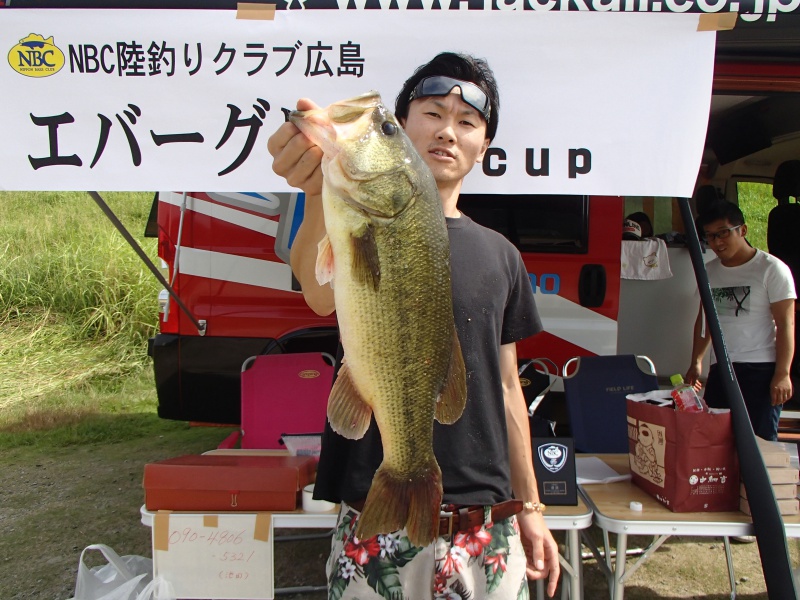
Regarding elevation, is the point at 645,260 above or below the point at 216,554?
above

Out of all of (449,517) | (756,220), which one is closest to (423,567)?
(449,517)

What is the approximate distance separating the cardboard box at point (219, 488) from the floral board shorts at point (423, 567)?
95 cm

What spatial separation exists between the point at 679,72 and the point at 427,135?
1.30 m

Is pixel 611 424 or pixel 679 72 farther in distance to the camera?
pixel 611 424

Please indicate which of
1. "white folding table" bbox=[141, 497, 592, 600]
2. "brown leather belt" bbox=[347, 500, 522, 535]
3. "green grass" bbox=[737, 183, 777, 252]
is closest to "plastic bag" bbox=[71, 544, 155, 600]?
"white folding table" bbox=[141, 497, 592, 600]

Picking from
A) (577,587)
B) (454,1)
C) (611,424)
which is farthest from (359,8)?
(611,424)

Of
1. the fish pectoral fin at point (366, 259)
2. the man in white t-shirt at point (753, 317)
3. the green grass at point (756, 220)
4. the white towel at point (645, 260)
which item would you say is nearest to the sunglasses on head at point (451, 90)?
the fish pectoral fin at point (366, 259)

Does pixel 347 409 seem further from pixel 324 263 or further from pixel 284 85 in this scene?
pixel 284 85

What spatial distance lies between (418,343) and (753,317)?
3.28 m

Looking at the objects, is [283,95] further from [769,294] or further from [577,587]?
[769,294]

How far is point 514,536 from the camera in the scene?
1721 mm

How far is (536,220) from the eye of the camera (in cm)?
426

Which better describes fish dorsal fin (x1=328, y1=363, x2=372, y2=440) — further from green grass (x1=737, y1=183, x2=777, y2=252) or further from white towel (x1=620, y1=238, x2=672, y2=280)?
green grass (x1=737, y1=183, x2=777, y2=252)

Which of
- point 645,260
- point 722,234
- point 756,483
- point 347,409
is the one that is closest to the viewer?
point 347,409
